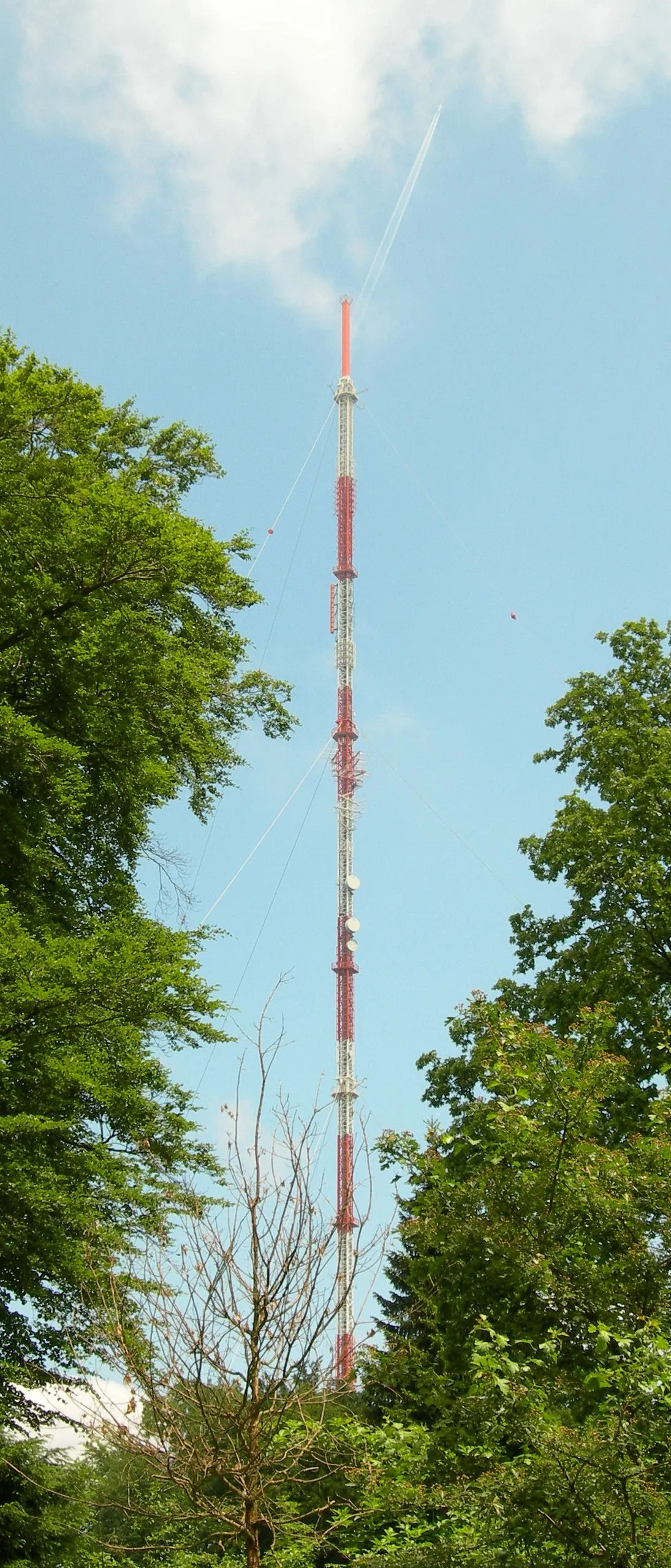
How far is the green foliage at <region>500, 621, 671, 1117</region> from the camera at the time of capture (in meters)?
14.0

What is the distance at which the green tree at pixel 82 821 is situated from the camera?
1022cm

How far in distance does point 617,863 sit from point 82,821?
20.4 ft

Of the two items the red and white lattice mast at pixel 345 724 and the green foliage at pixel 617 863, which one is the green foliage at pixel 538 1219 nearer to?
the green foliage at pixel 617 863

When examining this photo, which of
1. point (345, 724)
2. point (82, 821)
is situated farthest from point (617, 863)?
point (345, 724)

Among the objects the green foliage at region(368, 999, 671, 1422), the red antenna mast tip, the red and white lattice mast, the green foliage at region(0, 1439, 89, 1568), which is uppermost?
the red antenna mast tip

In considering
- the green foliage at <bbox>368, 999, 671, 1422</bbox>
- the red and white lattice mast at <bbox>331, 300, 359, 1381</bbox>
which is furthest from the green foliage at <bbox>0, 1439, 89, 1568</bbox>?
the red and white lattice mast at <bbox>331, 300, 359, 1381</bbox>

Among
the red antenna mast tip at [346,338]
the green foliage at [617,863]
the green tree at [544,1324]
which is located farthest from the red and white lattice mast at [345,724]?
the green tree at [544,1324]

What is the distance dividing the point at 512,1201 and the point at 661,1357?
208 cm

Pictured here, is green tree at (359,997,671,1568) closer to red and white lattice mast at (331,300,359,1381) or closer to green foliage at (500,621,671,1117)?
green foliage at (500,621,671,1117)

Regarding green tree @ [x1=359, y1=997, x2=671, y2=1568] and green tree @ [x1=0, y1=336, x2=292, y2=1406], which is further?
green tree @ [x1=0, y1=336, x2=292, y2=1406]

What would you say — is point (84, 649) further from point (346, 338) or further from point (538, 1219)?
point (346, 338)

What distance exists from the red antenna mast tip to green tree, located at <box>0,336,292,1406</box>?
55.6 feet

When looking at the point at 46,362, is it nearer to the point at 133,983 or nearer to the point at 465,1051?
the point at 133,983

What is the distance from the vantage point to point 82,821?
12.8 m
